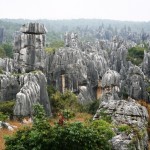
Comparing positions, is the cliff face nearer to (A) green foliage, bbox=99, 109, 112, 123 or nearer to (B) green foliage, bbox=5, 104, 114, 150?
(A) green foliage, bbox=99, 109, 112, 123

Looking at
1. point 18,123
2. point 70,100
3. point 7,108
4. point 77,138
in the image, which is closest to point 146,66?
point 70,100

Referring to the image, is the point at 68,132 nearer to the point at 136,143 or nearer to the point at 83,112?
the point at 136,143

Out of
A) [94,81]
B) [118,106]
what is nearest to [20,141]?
[118,106]

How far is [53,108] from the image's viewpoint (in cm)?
4253

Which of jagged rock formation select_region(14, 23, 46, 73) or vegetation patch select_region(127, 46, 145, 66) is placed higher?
jagged rock formation select_region(14, 23, 46, 73)

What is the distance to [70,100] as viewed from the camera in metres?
42.4

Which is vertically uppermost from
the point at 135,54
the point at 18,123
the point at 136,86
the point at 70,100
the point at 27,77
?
the point at 27,77

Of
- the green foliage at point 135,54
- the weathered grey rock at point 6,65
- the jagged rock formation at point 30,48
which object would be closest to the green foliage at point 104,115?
the jagged rock formation at point 30,48

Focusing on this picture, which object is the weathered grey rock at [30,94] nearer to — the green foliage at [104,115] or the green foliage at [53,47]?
the green foliage at [104,115]

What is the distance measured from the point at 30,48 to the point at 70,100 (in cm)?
1181

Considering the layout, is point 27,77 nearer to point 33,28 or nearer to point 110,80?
point 33,28

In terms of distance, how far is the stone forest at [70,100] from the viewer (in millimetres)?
18047

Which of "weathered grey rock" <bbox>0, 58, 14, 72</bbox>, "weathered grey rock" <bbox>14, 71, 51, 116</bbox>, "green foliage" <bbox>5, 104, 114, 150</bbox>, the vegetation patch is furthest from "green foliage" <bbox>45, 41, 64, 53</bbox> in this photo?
"green foliage" <bbox>5, 104, 114, 150</bbox>

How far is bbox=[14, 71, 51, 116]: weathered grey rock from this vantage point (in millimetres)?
36844
